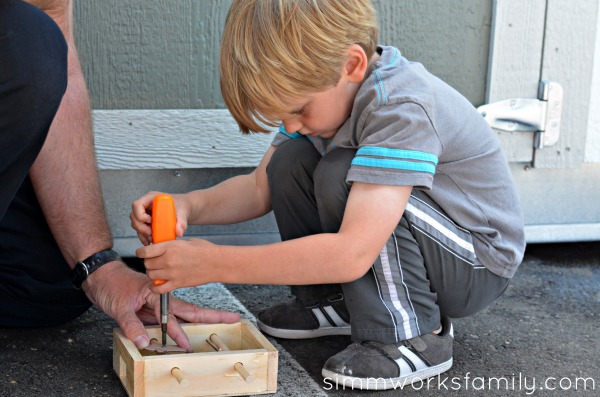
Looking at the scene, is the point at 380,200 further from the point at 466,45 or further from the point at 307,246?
the point at 466,45

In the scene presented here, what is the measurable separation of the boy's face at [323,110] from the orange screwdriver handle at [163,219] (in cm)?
34

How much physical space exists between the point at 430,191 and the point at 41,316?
40.3 inches

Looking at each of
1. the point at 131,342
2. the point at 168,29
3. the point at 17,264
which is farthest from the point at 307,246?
the point at 168,29

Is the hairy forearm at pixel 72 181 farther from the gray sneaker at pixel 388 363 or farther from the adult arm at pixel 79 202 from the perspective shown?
the gray sneaker at pixel 388 363

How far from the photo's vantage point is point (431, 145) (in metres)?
1.80

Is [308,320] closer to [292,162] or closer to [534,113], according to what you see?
[292,162]

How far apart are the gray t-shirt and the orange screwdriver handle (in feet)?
1.29

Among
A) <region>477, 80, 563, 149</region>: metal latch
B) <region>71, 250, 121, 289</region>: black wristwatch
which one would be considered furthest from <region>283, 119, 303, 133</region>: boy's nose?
<region>477, 80, 563, 149</region>: metal latch

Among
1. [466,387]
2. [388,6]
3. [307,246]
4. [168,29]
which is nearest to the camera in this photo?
[307,246]

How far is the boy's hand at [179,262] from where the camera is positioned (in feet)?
5.59

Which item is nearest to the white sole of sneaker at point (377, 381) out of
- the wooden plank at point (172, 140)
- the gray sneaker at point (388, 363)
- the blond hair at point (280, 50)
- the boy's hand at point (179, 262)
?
the gray sneaker at point (388, 363)

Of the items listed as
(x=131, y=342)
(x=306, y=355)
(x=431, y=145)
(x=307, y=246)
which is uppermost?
(x=431, y=145)

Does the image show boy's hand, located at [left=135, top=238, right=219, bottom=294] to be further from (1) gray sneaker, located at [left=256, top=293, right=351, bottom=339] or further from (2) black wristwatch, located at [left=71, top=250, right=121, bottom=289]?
(1) gray sneaker, located at [left=256, top=293, right=351, bottom=339]

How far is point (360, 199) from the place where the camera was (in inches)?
70.0
